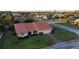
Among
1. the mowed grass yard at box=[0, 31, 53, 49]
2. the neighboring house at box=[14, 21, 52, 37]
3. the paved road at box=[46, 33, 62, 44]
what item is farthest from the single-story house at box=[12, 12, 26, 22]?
the paved road at box=[46, 33, 62, 44]

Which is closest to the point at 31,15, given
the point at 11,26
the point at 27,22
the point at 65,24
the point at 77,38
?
the point at 27,22

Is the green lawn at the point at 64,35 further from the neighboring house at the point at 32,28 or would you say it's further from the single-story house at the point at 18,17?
the single-story house at the point at 18,17

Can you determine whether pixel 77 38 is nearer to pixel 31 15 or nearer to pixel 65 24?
pixel 65 24

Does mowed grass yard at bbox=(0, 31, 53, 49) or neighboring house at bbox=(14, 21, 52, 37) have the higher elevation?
neighboring house at bbox=(14, 21, 52, 37)

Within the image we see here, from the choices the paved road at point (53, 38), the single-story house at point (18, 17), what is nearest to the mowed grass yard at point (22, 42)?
the paved road at point (53, 38)

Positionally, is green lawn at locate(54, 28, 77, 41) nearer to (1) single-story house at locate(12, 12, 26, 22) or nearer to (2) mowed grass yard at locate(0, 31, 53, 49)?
(2) mowed grass yard at locate(0, 31, 53, 49)

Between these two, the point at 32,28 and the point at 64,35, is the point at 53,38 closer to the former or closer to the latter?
the point at 64,35

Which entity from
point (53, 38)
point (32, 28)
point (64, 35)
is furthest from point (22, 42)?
point (64, 35)
